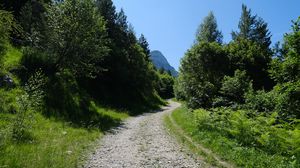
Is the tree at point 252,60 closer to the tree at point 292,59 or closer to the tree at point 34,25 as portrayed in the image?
the tree at point 292,59

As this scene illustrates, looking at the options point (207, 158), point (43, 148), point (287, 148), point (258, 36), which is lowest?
point (43, 148)

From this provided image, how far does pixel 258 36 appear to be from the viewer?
65938 millimetres

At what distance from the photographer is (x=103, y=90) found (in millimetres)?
46094

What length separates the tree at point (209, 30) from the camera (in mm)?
63325

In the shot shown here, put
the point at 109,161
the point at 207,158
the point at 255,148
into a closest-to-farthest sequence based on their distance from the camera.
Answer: the point at 109,161 < the point at 207,158 < the point at 255,148

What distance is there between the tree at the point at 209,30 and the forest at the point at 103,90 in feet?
50.8

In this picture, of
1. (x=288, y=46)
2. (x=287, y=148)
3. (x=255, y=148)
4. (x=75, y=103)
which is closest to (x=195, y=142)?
(x=255, y=148)

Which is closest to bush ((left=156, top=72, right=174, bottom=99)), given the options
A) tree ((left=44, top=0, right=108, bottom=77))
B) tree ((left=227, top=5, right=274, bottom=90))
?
tree ((left=227, top=5, right=274, bottom=90))

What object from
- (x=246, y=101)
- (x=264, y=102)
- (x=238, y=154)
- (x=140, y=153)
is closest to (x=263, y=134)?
(x=238, y=154)

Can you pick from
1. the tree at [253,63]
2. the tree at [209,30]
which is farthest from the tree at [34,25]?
the tree at [209,30]

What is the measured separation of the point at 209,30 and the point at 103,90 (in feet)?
96.5

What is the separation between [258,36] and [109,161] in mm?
60808

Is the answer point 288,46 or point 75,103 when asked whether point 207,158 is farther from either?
point 75,103

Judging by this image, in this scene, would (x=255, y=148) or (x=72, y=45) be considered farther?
(x=72, y=45)
